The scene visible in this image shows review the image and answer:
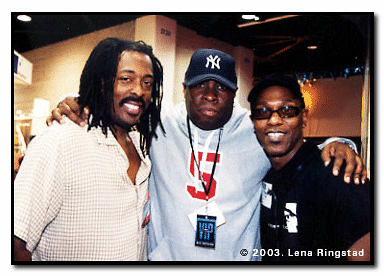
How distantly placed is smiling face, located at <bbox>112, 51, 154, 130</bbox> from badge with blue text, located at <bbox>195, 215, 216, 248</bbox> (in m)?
0.64

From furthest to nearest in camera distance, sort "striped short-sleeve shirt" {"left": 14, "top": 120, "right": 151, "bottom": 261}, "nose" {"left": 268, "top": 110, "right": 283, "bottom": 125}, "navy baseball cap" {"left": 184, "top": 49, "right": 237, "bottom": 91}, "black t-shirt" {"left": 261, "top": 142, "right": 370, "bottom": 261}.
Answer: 1. "navy baseball cap" {"left": 184, "top": 49, "right": 237, "bottom": 91}
2. "nose" {"left": 268, "top": 110, "right": 283, "bottom": 125}
3. "black t-shirt" {"left": 261, "top": 142, "right": 370, "bottom": 261}
4. "striped short-sleeve shirt" {"left": 14, "top": 120, "right": 151, "bottom": 261}

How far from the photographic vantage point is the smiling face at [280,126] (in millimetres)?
1748

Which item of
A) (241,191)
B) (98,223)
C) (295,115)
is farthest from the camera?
(241,191)

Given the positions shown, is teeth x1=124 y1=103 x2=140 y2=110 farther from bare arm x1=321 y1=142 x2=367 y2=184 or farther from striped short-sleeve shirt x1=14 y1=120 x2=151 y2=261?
bare arm x1=321 y1=142 x2=367 y2=184

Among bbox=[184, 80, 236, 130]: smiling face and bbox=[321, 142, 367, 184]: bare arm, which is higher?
bbox=[184, 80, 236, 130]: smiling face

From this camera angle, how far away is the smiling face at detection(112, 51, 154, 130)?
5.77 feet

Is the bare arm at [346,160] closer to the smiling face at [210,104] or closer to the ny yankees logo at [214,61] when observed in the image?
the smiling face at [210,104]

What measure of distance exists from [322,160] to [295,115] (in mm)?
253

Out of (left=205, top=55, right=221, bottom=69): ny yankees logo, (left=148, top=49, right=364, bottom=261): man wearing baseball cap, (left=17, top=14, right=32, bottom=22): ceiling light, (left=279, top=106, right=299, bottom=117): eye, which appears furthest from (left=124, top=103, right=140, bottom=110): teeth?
(left=17, top=14, right=32, bottom=22): ceiling light

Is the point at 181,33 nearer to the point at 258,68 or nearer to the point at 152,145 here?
the point at 258,68

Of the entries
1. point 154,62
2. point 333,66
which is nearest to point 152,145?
point 154,62

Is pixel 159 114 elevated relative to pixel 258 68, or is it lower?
lower

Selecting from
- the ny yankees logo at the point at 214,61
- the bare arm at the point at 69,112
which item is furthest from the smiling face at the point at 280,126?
the bare arm at the point at 69,112
